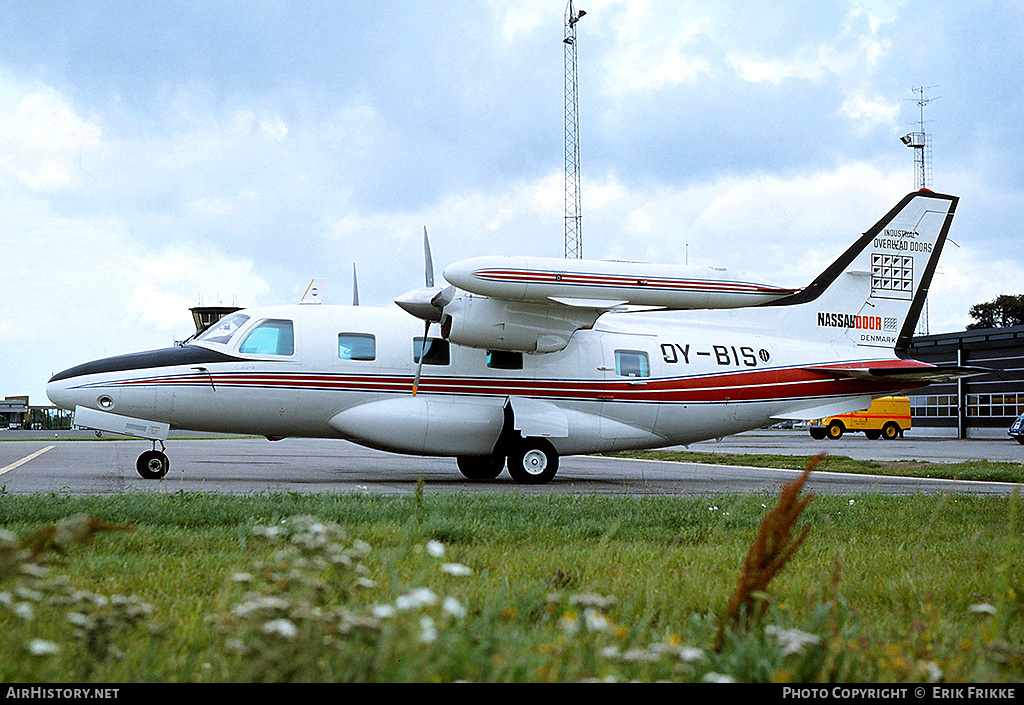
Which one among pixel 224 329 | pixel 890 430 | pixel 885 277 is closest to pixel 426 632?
pixel 224 329

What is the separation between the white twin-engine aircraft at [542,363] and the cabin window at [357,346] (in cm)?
2

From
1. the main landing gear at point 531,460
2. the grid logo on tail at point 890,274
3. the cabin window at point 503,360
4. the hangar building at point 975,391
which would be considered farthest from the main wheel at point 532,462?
the hangar building at point 975,391

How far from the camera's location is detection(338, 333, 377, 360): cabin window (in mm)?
13070

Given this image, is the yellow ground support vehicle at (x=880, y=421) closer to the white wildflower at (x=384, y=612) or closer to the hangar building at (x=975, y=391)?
the hangar building at (x=975, y=391)

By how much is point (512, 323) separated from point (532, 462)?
2.30 meters

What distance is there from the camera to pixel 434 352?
1347 cm

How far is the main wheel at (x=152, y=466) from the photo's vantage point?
11945 mm

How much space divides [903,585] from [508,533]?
264cm

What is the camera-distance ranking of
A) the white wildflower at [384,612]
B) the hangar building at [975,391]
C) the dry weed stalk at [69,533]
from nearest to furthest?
the white wildflower at [384,612], the dry weed stalk at [69,533], the hangar building at [975,391]

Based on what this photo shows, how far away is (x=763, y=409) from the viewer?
49.1 feet

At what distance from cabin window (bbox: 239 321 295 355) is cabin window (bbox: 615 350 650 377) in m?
5.52

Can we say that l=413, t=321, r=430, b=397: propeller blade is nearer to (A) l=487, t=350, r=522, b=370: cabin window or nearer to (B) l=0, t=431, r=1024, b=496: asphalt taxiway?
(A) l=487, t=350, r=522, b=370: cabin window

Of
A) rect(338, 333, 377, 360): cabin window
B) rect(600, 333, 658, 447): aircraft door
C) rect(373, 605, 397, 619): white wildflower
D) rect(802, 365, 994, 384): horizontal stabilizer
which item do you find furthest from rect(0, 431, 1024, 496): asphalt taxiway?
rect(373, 605, 397, 619): white wildflower
